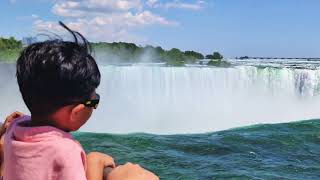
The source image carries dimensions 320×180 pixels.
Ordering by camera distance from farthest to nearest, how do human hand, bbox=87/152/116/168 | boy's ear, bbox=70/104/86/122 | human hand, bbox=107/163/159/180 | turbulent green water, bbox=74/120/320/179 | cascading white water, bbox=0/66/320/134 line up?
1. cascading white water, bbox=0/66/320/134
2. turbulent green water, bbox=74/120/320/179
3. human hand, bbox=87/152/116/168
4. boy's ear, bbox=70/104/86/122
5. human hand, bbox=107/163/159/180

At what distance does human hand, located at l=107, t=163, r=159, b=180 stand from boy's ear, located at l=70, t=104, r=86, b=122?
8.4 inches

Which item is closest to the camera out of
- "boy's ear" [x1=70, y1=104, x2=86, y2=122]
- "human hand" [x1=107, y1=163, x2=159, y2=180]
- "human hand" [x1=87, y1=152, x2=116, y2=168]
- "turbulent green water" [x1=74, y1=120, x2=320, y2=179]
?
"human hand" [x1=107, y1=163, x2=159, y2=180]

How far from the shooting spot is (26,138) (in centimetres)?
196

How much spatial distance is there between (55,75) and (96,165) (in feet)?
1.18

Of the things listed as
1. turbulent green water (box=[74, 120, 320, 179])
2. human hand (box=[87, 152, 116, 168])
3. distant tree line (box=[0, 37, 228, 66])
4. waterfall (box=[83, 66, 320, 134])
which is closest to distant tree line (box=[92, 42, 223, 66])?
distant tree line (box=[0, 37, 228, 66])

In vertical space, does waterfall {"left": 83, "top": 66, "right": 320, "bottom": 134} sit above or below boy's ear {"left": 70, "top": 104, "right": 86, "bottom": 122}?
below

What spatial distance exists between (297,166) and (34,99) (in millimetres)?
8071

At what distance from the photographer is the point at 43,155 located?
6.24 ft

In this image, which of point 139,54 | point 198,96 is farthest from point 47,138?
point 139,54

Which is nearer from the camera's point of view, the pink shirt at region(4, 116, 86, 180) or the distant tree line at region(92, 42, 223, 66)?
the pink shirt at region(4, 116, 86, 180)

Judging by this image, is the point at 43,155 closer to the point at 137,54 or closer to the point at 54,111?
the point at 54,111

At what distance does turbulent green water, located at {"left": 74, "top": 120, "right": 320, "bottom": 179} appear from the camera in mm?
8930

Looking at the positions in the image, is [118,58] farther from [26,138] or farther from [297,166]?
[26,138]

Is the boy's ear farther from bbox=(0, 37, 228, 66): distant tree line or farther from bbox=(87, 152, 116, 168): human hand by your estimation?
bbox=(0, 37, 228, 66): distant tree line
